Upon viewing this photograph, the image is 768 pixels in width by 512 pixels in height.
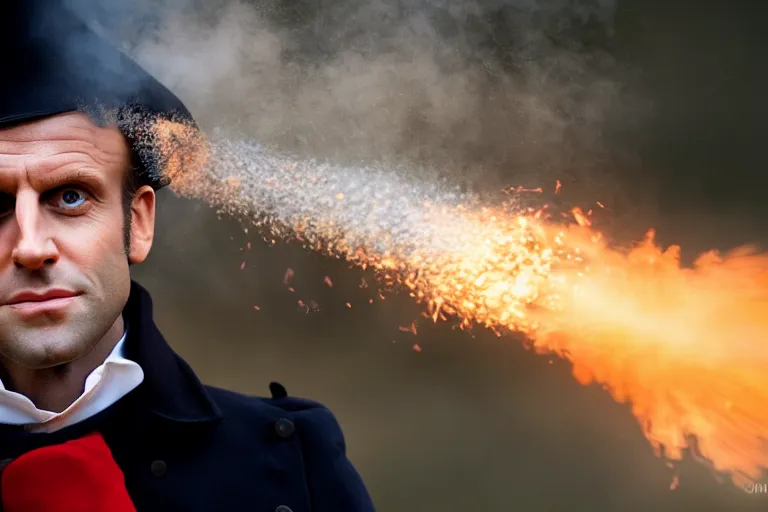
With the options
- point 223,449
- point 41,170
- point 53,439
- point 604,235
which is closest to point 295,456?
point 223,449

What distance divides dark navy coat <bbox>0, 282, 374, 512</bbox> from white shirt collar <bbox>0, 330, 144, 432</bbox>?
1.3 inches

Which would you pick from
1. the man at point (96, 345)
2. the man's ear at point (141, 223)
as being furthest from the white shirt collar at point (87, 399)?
the man's ear at point (141, 223)

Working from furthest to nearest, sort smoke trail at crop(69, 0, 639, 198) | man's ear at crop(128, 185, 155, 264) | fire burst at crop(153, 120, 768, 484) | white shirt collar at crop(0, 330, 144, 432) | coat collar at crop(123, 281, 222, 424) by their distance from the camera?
smoke trail at crop(69, 0, 639, 198) < fire burst at crop(153, 120, 768, 484) < man's ear at crop(128, 185, 155, 264) < coat collar at crop(123, 281, 222, 424) < white shirt collar at crop(0, 330, 144, 432)

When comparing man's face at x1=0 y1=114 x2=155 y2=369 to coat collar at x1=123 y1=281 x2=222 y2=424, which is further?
coat collar at x1=123 y1=281 x2=222 y2=424

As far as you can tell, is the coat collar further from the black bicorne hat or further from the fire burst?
the fire burst

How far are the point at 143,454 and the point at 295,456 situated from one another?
1.71 feet

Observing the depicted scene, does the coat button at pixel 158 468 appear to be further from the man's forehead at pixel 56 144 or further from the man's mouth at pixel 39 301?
the man's forehead at pixel 56 144

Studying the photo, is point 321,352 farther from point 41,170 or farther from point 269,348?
point 41,170

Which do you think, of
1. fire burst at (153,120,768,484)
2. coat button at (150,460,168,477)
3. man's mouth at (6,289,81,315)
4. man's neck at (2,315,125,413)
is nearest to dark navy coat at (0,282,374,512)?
coat button at (150,460,168,477)

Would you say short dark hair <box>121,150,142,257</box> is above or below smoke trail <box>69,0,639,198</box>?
below

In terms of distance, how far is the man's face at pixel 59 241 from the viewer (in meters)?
2.95

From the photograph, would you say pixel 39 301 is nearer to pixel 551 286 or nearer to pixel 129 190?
pixel 129 190

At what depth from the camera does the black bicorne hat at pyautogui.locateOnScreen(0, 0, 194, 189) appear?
3.12 m

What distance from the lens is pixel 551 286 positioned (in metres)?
4.14
